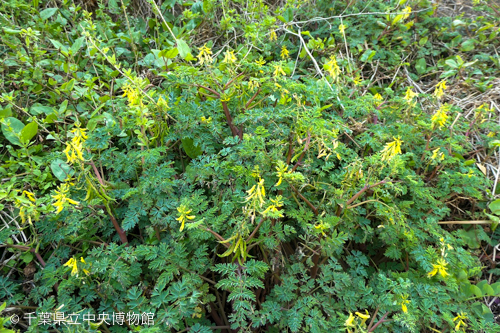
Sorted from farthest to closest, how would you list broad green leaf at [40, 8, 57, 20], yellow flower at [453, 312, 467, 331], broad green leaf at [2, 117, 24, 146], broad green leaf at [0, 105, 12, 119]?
broad green leaf at [40, 8, 57, 20]
broad green leaf at [0, 105, 12, 119]
broad green leaf at [2, 117, 24, 146]
yellow flower at [453, 312, 467, 331]

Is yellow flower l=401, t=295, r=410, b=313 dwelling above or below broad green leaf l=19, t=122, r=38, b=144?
below

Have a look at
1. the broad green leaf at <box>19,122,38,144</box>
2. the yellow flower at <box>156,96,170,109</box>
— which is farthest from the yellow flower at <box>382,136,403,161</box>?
the broad green leaf at <box>19,122,38,144</box>

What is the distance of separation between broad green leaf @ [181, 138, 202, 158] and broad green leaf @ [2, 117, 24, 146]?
102 cm

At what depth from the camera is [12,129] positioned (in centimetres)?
215

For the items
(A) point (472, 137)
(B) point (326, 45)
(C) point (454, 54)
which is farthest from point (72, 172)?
(C) point (454, 54)

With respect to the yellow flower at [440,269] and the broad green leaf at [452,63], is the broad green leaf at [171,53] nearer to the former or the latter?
the yellow flower at [440,269]

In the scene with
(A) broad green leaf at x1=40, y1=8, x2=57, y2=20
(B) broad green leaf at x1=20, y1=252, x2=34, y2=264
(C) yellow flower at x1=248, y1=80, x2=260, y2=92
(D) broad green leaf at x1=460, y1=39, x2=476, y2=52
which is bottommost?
(D) broad green leaf at x1=460, y1=39, x2=476, y2=52

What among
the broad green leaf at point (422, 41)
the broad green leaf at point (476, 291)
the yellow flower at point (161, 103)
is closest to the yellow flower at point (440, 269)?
the broad green leaf at point (476, 291)

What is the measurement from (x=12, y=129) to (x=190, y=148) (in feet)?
3.52

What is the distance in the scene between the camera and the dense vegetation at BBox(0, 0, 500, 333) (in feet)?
5.24

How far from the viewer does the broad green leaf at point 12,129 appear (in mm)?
2178

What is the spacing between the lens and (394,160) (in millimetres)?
1728

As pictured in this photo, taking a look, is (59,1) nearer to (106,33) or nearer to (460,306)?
(106,33)

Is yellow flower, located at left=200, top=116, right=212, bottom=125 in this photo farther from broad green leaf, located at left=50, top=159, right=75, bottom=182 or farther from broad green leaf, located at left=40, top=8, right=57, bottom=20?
broad green leaf, located at left=40, top=8, right=57, bottom=20
